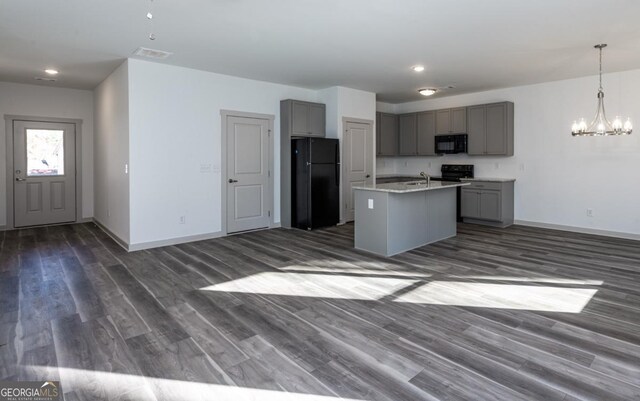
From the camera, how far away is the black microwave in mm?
7789

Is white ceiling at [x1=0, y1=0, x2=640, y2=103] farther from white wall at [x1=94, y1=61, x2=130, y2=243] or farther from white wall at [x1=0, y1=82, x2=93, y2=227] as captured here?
white wall at [x1=0, y1=82, x2=93, y2=227]

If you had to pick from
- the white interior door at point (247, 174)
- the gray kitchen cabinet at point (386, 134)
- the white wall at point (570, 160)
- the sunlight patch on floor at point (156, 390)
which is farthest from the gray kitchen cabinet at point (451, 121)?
the sunlight patch on floor at point (156, 390)

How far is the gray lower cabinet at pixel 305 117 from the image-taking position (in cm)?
680

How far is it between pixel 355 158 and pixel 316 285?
4.16 m

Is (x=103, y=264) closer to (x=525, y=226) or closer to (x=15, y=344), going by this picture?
(x=15, y=344)

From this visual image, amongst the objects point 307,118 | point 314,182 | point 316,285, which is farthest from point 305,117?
point 316,285

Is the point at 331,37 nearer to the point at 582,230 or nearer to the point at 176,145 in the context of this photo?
the point at 176,145

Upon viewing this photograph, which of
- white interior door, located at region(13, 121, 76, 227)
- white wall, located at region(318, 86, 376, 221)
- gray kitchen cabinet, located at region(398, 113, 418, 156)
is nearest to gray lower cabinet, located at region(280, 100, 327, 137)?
white wall, located at region(318, 86, 376, 221)

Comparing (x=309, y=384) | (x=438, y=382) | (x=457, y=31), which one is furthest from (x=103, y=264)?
(x=457, y=31)

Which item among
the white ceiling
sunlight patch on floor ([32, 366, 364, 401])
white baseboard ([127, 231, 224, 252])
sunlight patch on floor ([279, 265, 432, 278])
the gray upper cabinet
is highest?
the white ceiling

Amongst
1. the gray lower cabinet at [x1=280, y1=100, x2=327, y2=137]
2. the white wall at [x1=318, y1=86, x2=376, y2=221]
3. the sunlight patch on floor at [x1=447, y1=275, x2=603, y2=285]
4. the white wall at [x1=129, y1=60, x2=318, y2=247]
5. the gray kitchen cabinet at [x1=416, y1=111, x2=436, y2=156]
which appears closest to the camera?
the sunlight patch on floor at [x1=447, y1=275, x2=603, y2=285]

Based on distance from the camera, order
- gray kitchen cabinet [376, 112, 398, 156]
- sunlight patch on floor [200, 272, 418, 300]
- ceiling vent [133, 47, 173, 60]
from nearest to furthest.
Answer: sunlight patch on floor [200, 272, 418, 300]
ceiling vent [133, 47, 173, 60]
gray kitchen cabinet [376, 112, 398, 156]

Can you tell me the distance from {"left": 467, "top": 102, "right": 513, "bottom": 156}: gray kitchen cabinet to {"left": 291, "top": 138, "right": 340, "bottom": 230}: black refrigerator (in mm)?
2832

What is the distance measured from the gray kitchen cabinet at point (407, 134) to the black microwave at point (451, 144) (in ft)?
2.02
